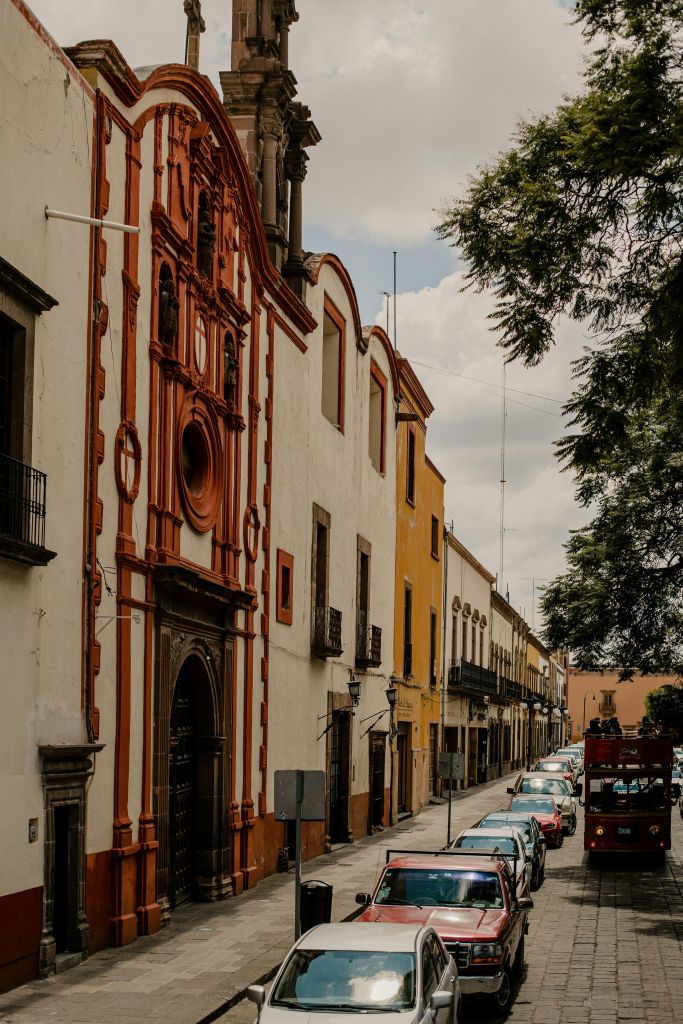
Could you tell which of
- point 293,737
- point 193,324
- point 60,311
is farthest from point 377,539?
point 60,311

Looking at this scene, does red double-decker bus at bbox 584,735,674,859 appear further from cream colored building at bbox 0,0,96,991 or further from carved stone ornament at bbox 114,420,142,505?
cream colored building at bbox 0,0,96,991

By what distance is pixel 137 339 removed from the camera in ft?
61.1

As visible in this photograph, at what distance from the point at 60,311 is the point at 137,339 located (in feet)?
8.76

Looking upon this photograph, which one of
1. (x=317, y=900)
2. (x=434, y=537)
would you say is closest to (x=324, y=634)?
(x=317, y=900)

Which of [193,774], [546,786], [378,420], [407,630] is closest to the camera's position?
[193,774]

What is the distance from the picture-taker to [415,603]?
143 feet

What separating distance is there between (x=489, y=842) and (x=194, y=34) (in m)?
14.6

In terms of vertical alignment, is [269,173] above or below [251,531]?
above

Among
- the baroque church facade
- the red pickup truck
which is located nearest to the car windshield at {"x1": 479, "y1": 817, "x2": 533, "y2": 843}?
the baroque church facade

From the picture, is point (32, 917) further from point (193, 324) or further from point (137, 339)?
point (193, 324)

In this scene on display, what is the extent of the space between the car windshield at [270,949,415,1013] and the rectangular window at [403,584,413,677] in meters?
30.6

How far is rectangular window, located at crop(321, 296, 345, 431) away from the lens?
3241cm

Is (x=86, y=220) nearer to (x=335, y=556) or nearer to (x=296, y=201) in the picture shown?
(x=296, y=201)

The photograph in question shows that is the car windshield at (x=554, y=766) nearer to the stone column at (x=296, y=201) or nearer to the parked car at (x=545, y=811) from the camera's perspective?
the parked car at (x=545, y=811)
